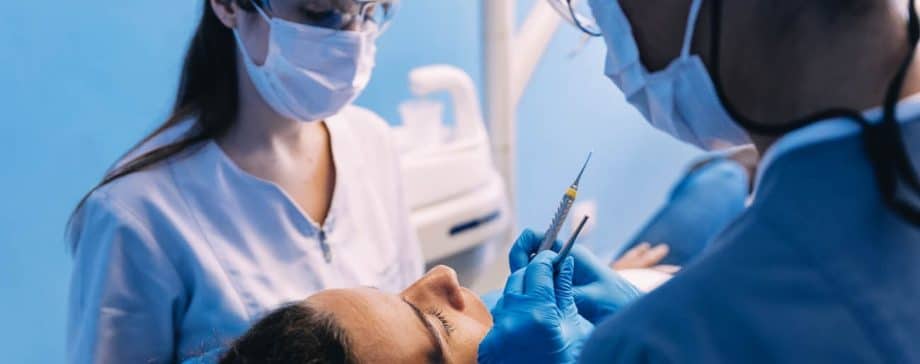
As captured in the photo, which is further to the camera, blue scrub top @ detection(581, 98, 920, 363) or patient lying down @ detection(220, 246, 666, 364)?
patient lying down @ detection(220, 246, 666, 364)

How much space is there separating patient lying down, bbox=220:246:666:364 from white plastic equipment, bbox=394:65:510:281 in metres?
0.74

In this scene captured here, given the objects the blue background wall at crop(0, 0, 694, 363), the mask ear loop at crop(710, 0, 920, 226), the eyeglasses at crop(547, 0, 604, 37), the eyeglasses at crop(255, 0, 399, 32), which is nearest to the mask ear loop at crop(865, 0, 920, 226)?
the mask ear loop at crop(710, 0, 920, 226)

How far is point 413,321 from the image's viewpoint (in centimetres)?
102

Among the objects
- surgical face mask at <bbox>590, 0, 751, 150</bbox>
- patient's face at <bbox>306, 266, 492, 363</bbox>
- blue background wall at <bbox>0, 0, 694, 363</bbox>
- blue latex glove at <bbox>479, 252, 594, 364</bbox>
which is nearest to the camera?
surgical face mask at <bbox>590, 0, 751, 150</bbox>

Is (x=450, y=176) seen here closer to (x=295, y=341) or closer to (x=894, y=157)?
(x=295, y=341)

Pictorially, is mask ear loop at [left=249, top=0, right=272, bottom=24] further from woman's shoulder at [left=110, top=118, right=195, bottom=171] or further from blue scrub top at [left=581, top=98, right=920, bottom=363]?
blue scrub top at [left=581, top=98, right=920, bottom=363]

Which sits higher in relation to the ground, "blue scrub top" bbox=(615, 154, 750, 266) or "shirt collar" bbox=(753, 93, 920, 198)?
"shirt collar" bbox=(753, 93, 920, 198)

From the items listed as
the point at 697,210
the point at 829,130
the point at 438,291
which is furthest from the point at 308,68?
the point at 697,210

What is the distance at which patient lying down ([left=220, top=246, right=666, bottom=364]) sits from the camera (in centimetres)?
96

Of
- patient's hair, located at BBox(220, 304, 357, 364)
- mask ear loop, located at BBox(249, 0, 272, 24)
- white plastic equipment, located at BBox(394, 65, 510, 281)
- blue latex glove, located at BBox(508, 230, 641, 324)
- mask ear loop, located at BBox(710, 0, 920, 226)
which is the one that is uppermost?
mask ear loop, located at BBox(249, 0, 272, 24)

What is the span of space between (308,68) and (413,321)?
444mm

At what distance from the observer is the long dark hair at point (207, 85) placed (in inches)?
50.3

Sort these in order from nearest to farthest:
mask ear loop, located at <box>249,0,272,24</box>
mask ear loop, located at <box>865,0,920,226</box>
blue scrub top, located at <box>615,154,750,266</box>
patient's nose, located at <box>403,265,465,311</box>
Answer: mask ear loop, located at <box>865,0,920,226</box> → patient's nose, located at <box>403,265,465,311</box> → mask ear loop, located at <box>249,0,272,24</box> → blue scrub top, located at <box>615,154,750,266</box>

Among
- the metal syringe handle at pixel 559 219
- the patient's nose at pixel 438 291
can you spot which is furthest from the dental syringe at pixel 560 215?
the patient's nose at pixel 438 291
